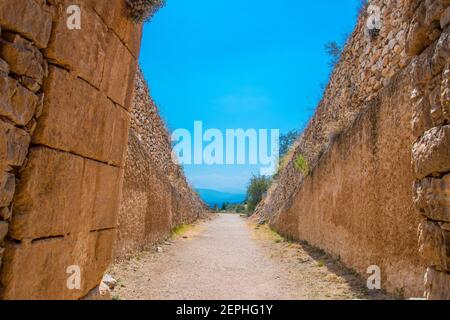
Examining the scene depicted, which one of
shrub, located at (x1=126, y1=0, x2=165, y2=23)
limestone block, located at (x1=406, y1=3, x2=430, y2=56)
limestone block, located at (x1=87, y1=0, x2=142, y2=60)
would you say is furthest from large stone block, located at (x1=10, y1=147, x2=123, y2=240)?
limestone block, located at (x1=406, y1=3, x2=430, y2=56)

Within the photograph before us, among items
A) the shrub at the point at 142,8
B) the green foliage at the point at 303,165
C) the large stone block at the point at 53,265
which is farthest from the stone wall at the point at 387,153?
the large stone block at the point at 53,265

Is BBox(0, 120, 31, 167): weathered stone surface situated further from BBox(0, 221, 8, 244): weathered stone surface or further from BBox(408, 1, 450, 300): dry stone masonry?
BBox(408, 1, 450, 300): dry stone masonry

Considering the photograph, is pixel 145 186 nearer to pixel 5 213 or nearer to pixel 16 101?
pixel 5 213

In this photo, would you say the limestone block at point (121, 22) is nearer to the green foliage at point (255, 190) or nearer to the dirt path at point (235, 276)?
the dirt path at point (235, 276)

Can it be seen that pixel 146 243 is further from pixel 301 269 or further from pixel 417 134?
pixel 417 134

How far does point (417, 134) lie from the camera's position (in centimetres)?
299

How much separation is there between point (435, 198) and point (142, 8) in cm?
336

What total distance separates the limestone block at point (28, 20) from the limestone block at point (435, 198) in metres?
2.95

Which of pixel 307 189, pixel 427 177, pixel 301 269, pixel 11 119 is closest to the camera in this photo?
pixel 11 119

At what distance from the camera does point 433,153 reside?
2.53 m

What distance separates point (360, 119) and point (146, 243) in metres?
6.33

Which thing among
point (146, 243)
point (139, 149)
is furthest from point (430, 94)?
point (146, 243)

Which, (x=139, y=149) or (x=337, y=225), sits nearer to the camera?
(x=337, y=225)
